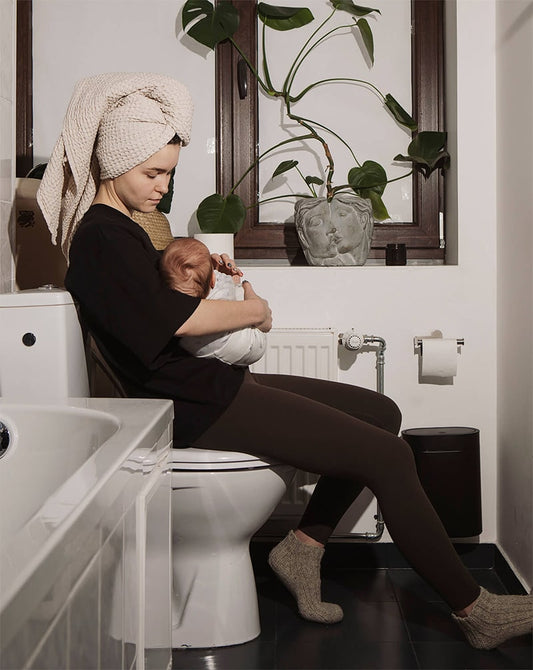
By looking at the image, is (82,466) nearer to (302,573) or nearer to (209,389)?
(209,389)

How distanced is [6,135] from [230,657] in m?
1.31

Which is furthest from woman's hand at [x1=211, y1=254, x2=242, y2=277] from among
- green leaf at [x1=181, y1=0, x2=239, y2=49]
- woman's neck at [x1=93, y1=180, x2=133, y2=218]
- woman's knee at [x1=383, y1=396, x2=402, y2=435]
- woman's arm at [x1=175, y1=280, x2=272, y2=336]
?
green leaf at [x1=181, y1=0, x2=239, y2=49]

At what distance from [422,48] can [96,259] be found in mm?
1458

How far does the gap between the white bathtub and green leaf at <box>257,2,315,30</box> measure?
153 cm

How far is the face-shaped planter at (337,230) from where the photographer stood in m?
2.44

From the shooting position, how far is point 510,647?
185 cm

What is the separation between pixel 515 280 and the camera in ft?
7.20

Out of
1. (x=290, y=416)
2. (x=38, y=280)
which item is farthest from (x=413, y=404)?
(x=38, y=280)

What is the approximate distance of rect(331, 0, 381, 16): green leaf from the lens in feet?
8.18

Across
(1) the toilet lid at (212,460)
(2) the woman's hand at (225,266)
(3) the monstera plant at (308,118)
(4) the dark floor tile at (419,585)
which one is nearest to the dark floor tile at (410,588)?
(4) the dark floor tile at (419,585)

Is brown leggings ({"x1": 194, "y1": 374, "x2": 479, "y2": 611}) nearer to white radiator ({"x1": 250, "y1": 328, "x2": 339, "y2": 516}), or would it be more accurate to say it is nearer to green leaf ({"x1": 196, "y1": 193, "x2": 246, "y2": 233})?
white radiator ({"x1": 250, "y1": 328, "x2": 339, "y2": 516})

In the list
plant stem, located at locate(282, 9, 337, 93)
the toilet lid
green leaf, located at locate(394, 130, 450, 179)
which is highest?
plant stem, located at locate(282, 9, 337, 93)

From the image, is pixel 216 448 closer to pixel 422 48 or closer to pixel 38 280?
pixel 38 280

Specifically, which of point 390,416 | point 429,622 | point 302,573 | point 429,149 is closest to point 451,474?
point 390,416
